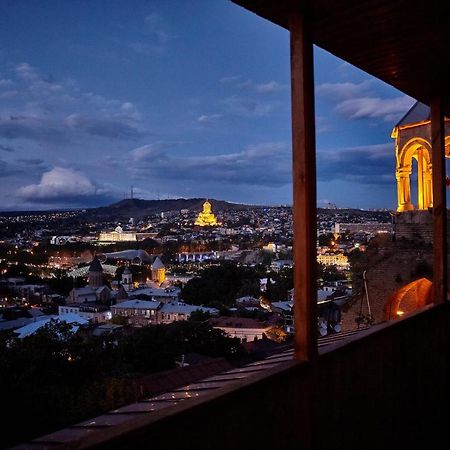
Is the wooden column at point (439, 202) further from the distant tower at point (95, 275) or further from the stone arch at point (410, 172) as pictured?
the distant tower at point (95, 275)

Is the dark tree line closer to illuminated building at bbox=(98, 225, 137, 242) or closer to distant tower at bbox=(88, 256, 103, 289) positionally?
distant tower at bbox=(88, 256, 103, 289)

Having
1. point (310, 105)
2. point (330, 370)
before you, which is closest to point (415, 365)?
point (330, 370)

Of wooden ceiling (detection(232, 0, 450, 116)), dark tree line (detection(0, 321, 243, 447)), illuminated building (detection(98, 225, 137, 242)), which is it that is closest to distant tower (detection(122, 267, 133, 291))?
dark tree line (detection(0, 321, 243, 447))

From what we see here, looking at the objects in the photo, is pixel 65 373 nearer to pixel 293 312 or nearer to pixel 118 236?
pixel 293 312

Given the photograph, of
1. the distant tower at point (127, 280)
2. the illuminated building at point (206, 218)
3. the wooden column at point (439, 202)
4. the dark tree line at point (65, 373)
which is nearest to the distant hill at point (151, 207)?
the illuminated building at point (206, 218)

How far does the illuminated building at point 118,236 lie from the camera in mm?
108662

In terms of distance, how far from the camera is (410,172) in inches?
348

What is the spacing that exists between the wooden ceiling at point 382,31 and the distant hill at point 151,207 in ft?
398

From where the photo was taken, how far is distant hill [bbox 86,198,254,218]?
128 metres

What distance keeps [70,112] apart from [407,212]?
132 m

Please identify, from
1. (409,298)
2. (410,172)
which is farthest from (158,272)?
(409,298)

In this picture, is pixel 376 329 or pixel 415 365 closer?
pixel 376 329

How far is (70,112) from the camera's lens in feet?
418

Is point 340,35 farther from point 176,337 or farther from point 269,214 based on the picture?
point 269,214
